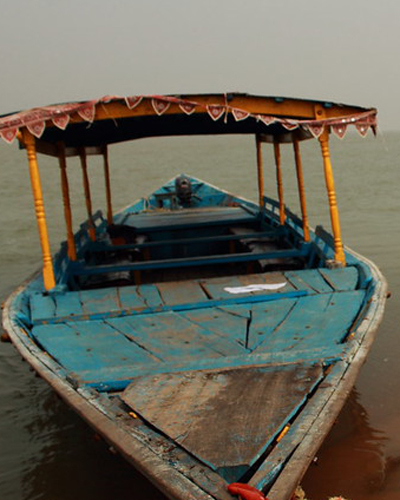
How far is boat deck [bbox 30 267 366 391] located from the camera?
3939mm

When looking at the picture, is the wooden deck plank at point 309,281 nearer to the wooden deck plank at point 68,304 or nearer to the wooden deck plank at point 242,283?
the wooden deck plank at point 242,283

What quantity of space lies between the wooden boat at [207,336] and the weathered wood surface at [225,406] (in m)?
0.01

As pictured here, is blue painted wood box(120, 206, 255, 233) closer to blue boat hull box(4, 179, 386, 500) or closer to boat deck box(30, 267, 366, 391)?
blue boat hull box(4, 179, 386, 500)

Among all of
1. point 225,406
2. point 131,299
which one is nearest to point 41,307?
point 131,299

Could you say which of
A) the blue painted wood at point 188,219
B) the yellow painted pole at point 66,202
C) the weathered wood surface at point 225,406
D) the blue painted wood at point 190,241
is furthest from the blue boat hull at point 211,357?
the blue painted wood at point 188,219

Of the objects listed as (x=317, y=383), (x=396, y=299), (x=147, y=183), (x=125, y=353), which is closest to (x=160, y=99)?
(x=125, y=353)

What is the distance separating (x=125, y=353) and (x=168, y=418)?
1101 mm

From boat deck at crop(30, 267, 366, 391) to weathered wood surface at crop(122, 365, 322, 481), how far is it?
180 millimetres

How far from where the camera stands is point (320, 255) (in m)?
6.61

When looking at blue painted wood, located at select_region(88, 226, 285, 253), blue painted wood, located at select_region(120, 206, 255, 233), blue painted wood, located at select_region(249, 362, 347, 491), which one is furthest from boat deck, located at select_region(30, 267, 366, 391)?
blue painted wood, located at select_region(120, 206, 255, 233)

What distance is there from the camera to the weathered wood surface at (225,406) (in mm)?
2867

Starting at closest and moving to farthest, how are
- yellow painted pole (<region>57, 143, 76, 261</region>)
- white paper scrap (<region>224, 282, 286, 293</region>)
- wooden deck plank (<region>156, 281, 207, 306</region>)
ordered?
wooden deck plank (<region>156, 281, 207, 306</region>) < white paper scrap (<region>224, 282, 286, 293</region>) < yellow painted pole (<region>57, 143, 76, 261</region>)

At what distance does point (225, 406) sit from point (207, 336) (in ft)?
3.86

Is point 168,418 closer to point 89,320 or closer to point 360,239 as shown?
point 89,320
